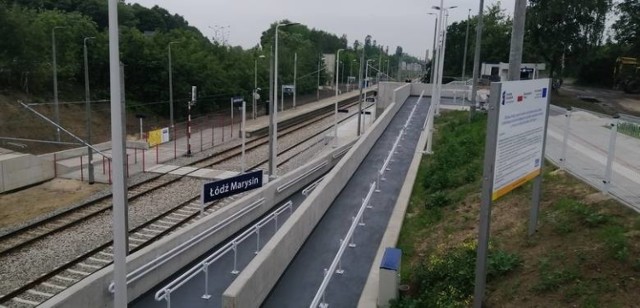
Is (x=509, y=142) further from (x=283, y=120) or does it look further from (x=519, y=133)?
(x=283, y=120)

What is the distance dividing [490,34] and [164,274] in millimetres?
61345

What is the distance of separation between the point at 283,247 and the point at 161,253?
2394 mm

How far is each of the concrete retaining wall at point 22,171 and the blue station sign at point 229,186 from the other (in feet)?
49.9

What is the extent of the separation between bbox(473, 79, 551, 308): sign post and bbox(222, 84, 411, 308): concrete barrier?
11.1ft

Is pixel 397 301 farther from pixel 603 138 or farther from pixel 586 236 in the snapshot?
pixel 603 138

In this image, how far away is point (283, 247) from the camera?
10.3m

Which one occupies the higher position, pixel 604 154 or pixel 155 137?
pixel 604 154

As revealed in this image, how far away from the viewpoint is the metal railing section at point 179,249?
943 cm

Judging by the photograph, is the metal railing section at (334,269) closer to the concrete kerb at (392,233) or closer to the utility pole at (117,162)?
the concrete kerb at (392,233)

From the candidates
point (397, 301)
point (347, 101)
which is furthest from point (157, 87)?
point (397, 301)

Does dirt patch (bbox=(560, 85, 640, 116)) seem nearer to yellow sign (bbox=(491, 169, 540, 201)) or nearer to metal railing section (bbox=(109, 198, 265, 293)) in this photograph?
metal railing section (bbox=(109, 198, 265, 293))

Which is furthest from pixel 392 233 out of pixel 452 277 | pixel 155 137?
pixel 155 137

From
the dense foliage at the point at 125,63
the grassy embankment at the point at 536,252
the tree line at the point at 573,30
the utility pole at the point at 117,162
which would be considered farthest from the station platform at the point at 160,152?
the tree line at the point at 573,30

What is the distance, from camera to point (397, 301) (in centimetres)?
823
